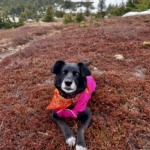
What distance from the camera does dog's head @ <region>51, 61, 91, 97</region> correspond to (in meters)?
4.11

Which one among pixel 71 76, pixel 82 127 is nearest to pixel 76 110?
pixel 82 127

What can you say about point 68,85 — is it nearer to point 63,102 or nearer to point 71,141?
point 63,102

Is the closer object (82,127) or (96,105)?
(82,127)

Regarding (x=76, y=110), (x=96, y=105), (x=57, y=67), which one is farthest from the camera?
(x=96, y=105)

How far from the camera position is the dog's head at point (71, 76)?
13.5 ft

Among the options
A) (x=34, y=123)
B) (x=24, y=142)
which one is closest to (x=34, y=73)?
(x=34, y=123)

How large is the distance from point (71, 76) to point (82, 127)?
1.27m

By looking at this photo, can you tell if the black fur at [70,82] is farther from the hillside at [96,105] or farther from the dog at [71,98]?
the hillside at [96,105]

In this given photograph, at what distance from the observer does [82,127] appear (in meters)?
4.21

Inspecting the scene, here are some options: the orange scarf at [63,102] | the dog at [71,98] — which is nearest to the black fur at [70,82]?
the dog at [71,98]

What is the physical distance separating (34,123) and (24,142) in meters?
0.65

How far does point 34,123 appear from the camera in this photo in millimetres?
4750

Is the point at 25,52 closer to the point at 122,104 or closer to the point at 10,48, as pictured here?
the point at 10,48

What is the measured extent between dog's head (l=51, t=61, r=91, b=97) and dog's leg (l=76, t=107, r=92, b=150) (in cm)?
61
